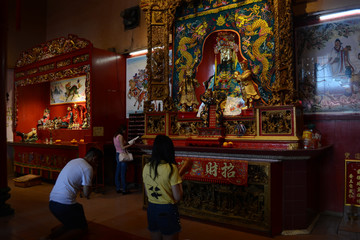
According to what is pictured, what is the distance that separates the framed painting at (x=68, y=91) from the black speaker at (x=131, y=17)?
2086mm

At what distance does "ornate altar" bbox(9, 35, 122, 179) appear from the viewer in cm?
725

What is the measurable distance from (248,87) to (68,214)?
11.4ft

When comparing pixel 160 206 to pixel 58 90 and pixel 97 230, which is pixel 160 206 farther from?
pixel 58 90

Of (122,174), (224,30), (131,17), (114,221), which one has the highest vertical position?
(131,17)

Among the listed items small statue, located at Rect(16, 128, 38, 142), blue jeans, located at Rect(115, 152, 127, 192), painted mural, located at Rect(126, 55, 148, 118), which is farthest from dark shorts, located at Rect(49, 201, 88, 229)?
small statue, located at Rect(16, 128, 38, 142)

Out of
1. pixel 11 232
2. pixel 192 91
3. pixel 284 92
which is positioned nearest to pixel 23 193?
pixel 11 232

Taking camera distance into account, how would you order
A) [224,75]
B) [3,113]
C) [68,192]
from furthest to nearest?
1. [224,75]
2. [3,113]
3. [68,192]

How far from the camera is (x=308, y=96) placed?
16.3ft

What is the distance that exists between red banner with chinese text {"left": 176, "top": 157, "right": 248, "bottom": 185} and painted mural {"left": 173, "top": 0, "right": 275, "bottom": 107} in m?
1.51

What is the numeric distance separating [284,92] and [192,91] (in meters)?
1.98

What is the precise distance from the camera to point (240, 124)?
4738 millimetres

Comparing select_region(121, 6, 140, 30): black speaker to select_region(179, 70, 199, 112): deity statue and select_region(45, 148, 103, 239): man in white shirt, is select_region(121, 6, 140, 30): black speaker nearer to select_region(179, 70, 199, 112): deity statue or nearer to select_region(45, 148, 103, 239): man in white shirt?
select_region(179, 70, 199, 112): deity statue

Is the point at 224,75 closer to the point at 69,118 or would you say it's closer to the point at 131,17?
the point at 131,17

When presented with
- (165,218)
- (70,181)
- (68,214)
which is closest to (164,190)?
(165,218)
